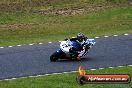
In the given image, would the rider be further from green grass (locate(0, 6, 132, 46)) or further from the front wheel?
green grass (locate(0, 6, 132, 46))

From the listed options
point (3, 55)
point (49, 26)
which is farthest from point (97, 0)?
point (3, 55)

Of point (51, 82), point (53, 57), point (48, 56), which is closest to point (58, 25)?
point (48, 56)

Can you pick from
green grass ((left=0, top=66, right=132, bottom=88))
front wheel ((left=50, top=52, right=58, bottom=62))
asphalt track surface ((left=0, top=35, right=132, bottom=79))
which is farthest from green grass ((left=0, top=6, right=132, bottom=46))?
green grass ((left=0, top=66, right=132, bottom=88))

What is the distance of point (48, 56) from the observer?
23.1m

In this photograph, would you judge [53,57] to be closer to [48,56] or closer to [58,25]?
[48,56]

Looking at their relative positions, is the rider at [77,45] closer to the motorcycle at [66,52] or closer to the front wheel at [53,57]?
the motorcycle at [66,52]

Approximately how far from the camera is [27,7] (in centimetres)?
3797

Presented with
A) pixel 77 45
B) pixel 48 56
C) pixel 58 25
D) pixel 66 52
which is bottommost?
pixel 48 56

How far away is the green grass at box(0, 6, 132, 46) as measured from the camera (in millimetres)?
29328

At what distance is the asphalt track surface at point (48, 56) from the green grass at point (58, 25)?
96.4 inches

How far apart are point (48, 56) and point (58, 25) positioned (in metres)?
9.88

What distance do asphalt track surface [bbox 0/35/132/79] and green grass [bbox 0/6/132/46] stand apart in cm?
245

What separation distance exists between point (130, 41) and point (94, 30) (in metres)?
4.71

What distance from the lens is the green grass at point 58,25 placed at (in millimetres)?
29328
